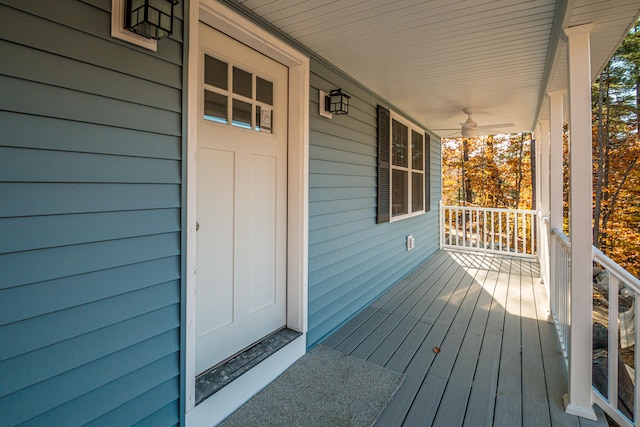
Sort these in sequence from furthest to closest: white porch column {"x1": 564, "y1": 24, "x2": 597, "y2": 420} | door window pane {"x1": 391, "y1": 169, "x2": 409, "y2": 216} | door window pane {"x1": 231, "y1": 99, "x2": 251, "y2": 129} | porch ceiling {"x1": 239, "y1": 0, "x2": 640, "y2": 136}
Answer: door window pane {"x1": 391, "y1": 169, "x2": 409, "y2": 216}
door window pane {"x1": 231, "y1": 99, "x2": 251, "y2": 129}
porch ceiling {"x1": 239, "y1": 0, "x2": 640, "y2": 136}
white porch column {"x1": 564, "y1": 24, "x2": 597, "y2": 420}

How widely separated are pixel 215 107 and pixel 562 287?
10.0 ft

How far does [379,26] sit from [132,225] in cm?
→ 200

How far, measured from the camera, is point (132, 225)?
4.61 feet

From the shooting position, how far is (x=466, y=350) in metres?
2.59

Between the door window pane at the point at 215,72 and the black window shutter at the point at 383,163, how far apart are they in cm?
221

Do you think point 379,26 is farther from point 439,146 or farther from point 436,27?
point 439,146

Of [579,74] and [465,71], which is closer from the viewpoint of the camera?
[579,74]

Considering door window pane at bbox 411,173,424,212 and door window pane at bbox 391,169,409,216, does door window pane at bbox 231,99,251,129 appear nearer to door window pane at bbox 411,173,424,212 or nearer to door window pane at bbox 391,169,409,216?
door window pane at bbox 391,169,409,216

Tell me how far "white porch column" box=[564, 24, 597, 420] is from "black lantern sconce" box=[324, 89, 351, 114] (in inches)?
60.9

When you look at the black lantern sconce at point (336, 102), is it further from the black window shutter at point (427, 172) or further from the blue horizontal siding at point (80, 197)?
the black window shutter at point (427, 172)

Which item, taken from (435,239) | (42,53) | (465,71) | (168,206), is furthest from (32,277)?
(435,239)

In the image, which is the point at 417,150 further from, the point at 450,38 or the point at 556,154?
the point at 450,38

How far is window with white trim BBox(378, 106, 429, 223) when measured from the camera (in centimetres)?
391

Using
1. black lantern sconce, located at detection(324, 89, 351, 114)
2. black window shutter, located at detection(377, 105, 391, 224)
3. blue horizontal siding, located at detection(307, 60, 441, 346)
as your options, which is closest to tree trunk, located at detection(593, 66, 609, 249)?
blue horizontal siding, located at detection(307, 60, 441, 346)
